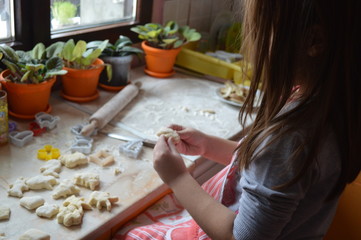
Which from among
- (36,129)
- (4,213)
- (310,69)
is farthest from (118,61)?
(310,69)

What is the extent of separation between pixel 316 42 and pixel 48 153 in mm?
661

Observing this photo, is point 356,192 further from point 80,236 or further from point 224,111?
point 80,236

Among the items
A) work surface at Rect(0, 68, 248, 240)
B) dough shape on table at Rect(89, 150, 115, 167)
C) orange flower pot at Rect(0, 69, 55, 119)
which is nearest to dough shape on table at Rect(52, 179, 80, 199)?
work surface at Rect(0, 68, 248, 240)

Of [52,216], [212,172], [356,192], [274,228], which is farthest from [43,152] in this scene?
[356,192]

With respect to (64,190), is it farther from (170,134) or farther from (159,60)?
(159,60)

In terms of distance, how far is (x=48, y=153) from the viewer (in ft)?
3.30

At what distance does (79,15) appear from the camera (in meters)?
1.42

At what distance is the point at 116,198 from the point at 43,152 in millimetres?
245

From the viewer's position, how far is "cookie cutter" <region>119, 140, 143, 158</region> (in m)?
1.03

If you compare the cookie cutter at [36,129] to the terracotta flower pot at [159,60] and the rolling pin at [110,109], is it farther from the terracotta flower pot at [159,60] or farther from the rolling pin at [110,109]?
the terracotta flower pot at [159,60]

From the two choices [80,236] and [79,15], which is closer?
[80,236]

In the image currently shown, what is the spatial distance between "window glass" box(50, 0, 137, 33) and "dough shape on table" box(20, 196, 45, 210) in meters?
0.68

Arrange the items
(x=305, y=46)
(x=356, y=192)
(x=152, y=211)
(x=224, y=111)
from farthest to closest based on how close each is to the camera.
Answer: (x=224, y=111) < (x=356, y=192) < (x=152, y=211) < (x=305, y=46)

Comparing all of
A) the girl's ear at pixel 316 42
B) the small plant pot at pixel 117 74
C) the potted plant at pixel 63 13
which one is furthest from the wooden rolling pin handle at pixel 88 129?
the girl's ear at pixel 316 42
